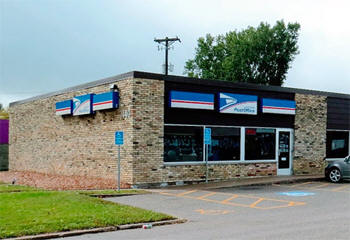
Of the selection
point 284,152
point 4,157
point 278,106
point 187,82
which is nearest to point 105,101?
point 187,82

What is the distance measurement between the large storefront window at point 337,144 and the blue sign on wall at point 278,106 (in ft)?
11.5

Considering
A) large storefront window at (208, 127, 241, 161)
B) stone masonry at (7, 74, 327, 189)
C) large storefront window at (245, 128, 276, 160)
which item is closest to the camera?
stone masonry at (7, 74, 327, 189)

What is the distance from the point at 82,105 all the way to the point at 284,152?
377 inches

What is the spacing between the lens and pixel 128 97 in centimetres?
1662

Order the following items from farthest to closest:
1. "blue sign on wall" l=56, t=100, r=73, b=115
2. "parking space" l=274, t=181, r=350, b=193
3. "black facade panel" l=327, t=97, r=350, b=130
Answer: "black facade panel" l=327, t=97, r=350, b=130
"blue sign on wall" l=56, t=100, r=73, b=115
"parking space" l=274, t=181, r=350, b=193

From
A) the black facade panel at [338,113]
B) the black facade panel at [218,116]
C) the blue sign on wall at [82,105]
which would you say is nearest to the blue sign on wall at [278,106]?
the black facade panel at [218,116]

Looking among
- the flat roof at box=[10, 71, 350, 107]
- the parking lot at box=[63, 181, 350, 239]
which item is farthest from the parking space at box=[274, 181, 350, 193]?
the flat roof at box=[10, 71, 350, 107]

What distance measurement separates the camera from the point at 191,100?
57.4 feet

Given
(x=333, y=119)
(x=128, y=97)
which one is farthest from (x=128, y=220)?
(x=333, y=119)

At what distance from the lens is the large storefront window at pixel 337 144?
22922 mm

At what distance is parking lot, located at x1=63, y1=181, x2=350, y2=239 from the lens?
839cm

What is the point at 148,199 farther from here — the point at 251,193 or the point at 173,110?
the point at 173,110

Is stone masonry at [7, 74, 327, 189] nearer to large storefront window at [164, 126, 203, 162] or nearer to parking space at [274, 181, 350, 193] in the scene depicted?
large storefront window at [164, 126, 203, 162]

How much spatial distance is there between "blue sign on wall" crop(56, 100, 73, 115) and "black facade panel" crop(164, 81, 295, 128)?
19.0ft
